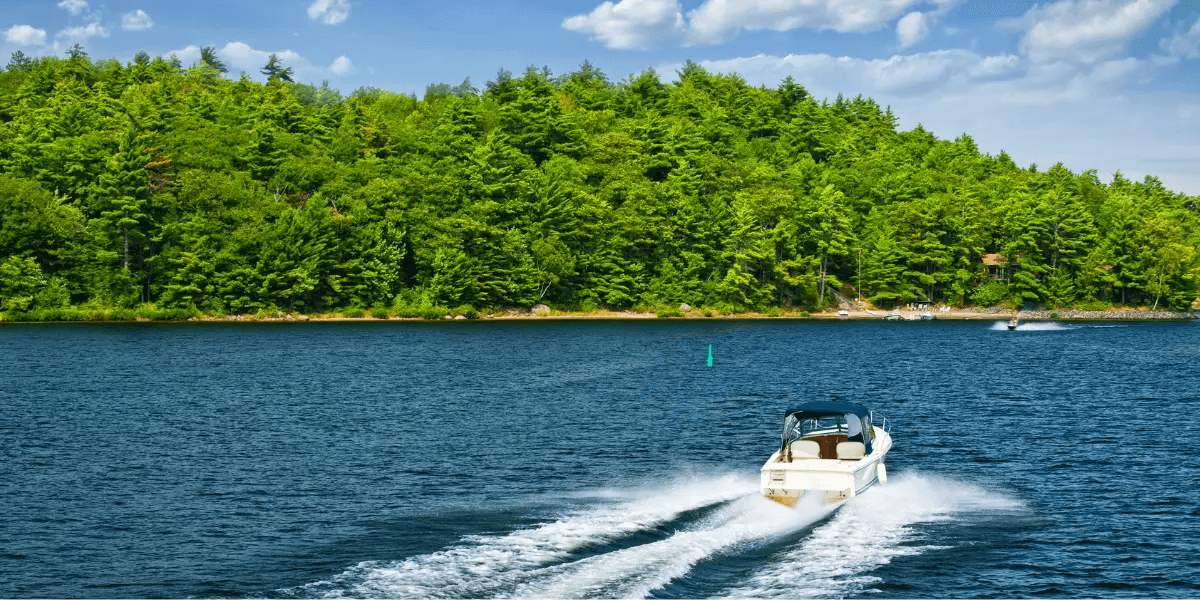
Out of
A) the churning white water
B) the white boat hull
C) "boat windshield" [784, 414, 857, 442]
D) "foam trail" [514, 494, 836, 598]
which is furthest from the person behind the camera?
"boat windshield" [784, 414, 857, 442]

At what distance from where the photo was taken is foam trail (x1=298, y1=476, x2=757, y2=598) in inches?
1017

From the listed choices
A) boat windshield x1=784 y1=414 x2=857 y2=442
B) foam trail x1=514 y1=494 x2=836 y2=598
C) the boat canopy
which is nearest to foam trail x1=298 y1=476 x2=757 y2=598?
foam trail x1=514 y1=494 x2=836 y2=598

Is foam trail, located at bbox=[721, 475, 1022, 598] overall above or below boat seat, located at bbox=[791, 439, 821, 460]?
below

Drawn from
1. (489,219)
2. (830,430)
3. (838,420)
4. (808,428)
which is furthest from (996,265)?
(830,430)

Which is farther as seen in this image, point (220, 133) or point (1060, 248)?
point (1060, 248)

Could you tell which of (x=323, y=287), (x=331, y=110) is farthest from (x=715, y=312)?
(x=331, y=110)

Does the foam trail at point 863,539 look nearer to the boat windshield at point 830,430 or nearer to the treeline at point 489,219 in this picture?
the boat windshield at point 830,430

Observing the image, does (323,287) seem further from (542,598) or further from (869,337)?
(542,598)

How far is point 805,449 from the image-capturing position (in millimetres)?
35406

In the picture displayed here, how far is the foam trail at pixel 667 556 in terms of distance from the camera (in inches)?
1012

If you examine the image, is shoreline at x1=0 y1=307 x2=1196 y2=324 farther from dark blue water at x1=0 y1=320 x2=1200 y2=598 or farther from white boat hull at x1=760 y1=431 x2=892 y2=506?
white boat hull at x1=760 y1=431 x2=892 y2=506

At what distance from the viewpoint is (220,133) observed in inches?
6166

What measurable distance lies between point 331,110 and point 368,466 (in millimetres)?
148797

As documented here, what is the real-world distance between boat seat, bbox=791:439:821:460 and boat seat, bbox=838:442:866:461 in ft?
2.53
